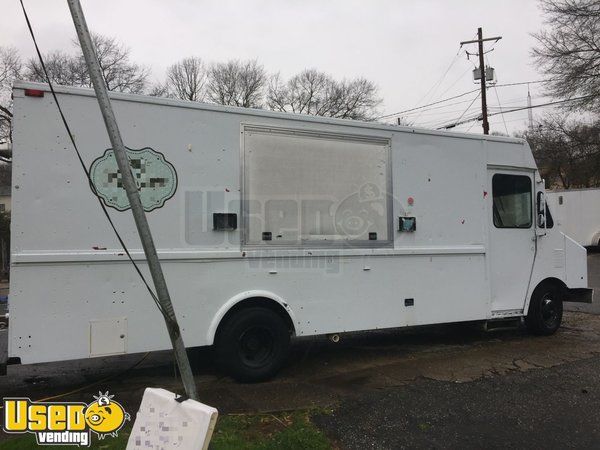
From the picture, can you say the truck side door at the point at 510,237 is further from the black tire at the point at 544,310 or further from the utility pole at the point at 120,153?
the utility pole at the point at 120,153

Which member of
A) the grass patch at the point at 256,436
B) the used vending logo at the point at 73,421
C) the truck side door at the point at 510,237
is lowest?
the grass patch at the point at 256,436

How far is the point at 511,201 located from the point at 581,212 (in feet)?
59.0

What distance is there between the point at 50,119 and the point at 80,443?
2.85 metres

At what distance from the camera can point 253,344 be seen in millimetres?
5215

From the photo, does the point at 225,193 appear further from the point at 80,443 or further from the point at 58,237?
the point at 80,443

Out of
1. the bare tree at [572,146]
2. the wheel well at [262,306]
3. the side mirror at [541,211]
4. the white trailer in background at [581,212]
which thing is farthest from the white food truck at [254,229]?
the bare tree at [572,146]

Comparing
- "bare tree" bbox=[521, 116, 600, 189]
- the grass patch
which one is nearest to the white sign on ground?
the grass patch

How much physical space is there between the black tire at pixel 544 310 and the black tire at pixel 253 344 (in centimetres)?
418

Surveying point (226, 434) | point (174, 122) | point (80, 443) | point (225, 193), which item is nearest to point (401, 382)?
point (226, 434)

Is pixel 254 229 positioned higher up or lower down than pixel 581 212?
lower down

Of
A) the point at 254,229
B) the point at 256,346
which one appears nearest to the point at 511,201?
the point at 254,229

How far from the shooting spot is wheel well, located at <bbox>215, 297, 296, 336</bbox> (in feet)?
16.8

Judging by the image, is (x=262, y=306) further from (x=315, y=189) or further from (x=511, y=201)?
(x=511, y=201)

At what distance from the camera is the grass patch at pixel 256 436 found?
3.58 m
